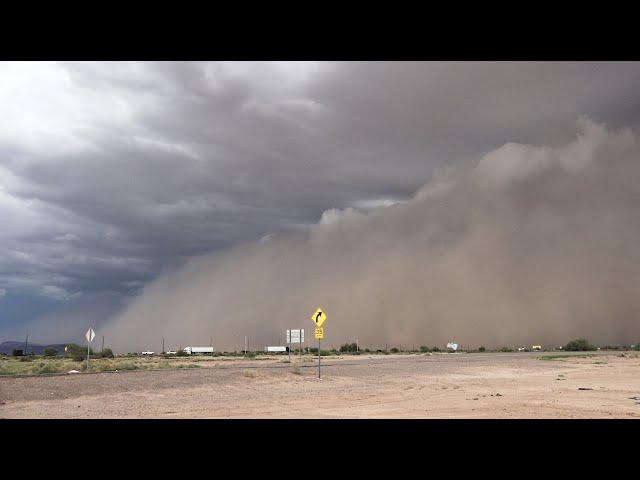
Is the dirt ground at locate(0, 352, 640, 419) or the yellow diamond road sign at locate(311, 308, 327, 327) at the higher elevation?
the yellow diamond road sign at locate(311, 308, 327, 327)

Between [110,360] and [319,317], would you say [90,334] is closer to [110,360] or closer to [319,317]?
[319,317]

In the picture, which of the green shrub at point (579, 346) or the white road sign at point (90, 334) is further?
the green shrub at point (579, 346)

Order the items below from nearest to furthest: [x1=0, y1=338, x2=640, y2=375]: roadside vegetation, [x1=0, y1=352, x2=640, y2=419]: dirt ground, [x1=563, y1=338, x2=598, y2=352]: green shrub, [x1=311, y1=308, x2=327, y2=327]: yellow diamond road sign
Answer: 1. [x1=0, y1=352, x2=640, y2=419]: dirt ground
2. [x1=311, y1=308, x2=327, y2=327]: yellow diamond road sign
3. [x1=0, y1=338, x2=640, y2=375]: roadside vegetation
4. [x1=563, y1=338, x2=598, y2=352]: green shrub

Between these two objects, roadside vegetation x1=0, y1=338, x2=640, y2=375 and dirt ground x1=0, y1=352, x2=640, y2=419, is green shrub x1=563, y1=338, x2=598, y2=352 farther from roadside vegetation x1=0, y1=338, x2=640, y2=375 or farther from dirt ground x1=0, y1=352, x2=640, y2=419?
dirt ground x1=0, y1=352, x2=640, y2=419

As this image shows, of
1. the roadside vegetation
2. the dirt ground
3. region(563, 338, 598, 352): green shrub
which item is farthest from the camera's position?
region(563, 338, 598, 352): green shrub

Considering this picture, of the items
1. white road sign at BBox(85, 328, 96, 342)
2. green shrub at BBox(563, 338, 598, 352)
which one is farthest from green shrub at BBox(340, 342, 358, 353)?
white road sign at BBox(85, 328, 96, 342)

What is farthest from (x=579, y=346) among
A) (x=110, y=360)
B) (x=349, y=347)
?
(x=110, y=360)

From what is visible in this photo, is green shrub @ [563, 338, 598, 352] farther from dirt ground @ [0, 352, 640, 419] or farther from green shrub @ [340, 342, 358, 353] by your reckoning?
dirt ground @ [0, 352, 640, 419]

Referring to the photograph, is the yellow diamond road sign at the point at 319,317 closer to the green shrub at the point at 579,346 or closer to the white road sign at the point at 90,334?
the white road sign at the point at 90,334

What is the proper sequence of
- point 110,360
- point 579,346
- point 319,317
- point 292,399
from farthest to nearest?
1. point 579,346
2. point 110,360
3. point 319,317
4. point 292,399

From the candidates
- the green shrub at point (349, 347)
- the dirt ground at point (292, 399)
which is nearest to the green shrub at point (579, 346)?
the green shrub at point (349, 347)

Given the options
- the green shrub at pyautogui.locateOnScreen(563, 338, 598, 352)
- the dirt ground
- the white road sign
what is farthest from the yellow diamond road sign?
the green shrub at pyautogui.locateOnScreen(563, 338, 598, 352)

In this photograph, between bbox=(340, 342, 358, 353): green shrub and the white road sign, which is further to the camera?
bbox=(340, 342, 358, 353): green shrub
